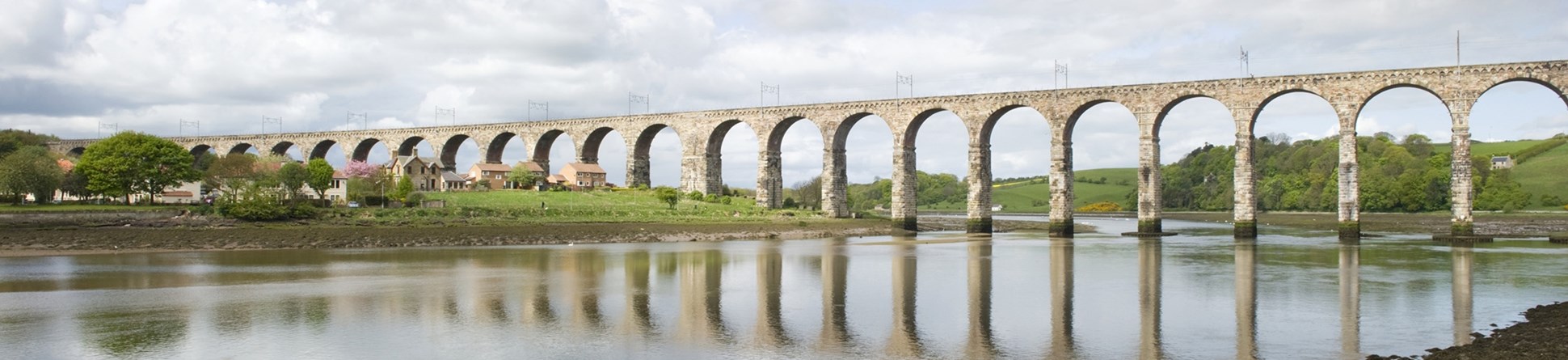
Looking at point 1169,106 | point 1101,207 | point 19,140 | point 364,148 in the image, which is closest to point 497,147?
point 364,148

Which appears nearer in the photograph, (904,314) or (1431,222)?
(904,314)

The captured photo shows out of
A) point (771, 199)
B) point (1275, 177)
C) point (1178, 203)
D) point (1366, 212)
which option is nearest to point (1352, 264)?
point (771, 199)

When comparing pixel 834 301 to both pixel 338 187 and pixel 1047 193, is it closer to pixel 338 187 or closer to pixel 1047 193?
pixel 338 187

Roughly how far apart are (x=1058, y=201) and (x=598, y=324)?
42903 mm

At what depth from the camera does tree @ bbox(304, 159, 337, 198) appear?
6256 centimetres

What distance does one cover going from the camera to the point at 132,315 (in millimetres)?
21719

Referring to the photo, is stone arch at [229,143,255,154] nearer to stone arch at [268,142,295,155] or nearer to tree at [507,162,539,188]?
stone arch at [268,142,295,155]

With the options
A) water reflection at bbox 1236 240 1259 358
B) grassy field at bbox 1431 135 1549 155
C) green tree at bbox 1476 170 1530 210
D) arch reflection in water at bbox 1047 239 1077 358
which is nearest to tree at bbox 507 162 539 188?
arch reflection in water at bbox 1047 239 1077 358

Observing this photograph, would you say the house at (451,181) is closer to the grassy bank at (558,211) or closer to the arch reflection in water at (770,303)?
the grassy bank at (558,211)

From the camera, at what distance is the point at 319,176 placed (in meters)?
63.2

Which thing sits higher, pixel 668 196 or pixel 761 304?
pixel 668 196

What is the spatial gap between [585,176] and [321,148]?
28907mm

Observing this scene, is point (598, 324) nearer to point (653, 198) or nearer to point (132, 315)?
point (132, 315)

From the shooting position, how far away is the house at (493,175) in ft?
273
